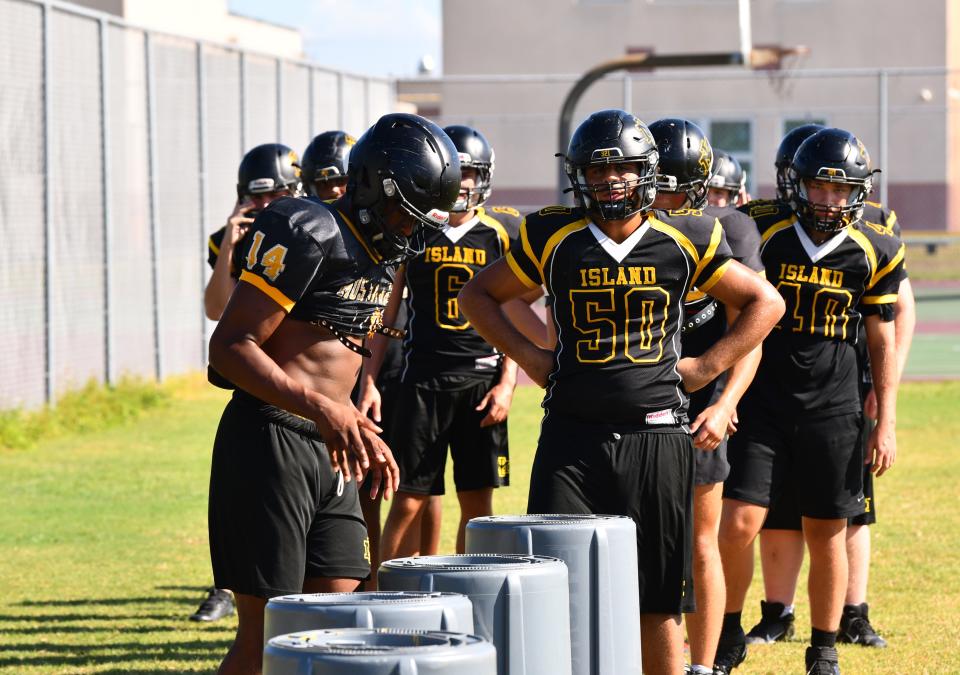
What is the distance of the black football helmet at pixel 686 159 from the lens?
251 inches

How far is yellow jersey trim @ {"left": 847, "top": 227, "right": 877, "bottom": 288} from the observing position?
271 inches

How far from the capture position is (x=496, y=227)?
25.3 ft

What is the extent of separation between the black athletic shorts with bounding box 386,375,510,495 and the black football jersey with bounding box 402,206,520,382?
0.07 metres

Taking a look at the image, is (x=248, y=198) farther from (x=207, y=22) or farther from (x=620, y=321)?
(x=207, y=22)

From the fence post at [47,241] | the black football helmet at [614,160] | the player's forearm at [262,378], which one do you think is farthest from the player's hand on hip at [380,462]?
the fence post at [47,241]

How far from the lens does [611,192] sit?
17.6ft

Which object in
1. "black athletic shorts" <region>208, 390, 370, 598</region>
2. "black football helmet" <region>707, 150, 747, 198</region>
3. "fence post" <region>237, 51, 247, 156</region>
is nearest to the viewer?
"black athletic shorts" <region>208, 390, 370, 598</region>

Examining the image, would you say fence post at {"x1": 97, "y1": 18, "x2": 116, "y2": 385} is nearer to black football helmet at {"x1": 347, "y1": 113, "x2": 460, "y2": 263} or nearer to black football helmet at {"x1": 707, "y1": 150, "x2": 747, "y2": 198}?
black football helmet at {"x1": 707, "y1": 150, "x2": 747, "y2": 198}

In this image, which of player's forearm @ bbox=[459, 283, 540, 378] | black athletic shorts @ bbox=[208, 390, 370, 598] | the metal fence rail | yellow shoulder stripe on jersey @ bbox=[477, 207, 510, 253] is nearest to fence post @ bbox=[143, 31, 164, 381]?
the metal fence rail

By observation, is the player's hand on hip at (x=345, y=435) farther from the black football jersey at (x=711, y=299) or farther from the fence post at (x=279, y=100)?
the fence post at (x=279, y=100)

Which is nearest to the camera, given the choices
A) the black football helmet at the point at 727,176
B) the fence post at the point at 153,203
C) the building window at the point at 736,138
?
the black football helmet at the point at 727,176

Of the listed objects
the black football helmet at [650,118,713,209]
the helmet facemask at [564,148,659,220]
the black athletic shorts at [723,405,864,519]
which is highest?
the black football helmet at [650,118,713,209]

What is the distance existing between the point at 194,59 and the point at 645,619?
14961mm

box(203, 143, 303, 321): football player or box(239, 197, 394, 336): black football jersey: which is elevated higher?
box(203, 143, 303, 321): football player
